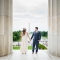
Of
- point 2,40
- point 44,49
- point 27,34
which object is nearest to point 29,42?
point 27,34

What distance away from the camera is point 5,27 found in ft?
26.6

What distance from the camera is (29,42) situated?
9.50 meters

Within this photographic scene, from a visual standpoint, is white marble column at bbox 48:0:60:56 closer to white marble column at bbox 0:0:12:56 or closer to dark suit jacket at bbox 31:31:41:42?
dark suit jacket at bbox 31:31:41:42

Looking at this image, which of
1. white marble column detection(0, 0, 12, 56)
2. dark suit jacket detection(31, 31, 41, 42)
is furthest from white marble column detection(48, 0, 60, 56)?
white marble column detection(0, 0, 12, 56)

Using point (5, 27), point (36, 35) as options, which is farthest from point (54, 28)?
point (5, 27)

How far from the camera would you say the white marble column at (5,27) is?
7.86 metres

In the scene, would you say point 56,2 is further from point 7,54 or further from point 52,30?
point 7,54

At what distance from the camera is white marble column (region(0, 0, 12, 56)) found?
786cm

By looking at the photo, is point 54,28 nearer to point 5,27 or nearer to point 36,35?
point 36,35

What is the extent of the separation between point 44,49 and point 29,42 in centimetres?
166

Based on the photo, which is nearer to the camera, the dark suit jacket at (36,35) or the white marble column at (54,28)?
the white marble column at (54,28)

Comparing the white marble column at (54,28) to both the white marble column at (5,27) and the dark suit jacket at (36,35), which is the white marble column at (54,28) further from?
the white marble column at (5,27)

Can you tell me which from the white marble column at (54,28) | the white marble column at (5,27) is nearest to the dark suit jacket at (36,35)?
the white marble column at (54,28)

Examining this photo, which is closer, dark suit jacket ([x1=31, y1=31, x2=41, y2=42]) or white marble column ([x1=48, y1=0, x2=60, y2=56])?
white marble column ([x1=48, y1=0, x2=60, y2=56])
